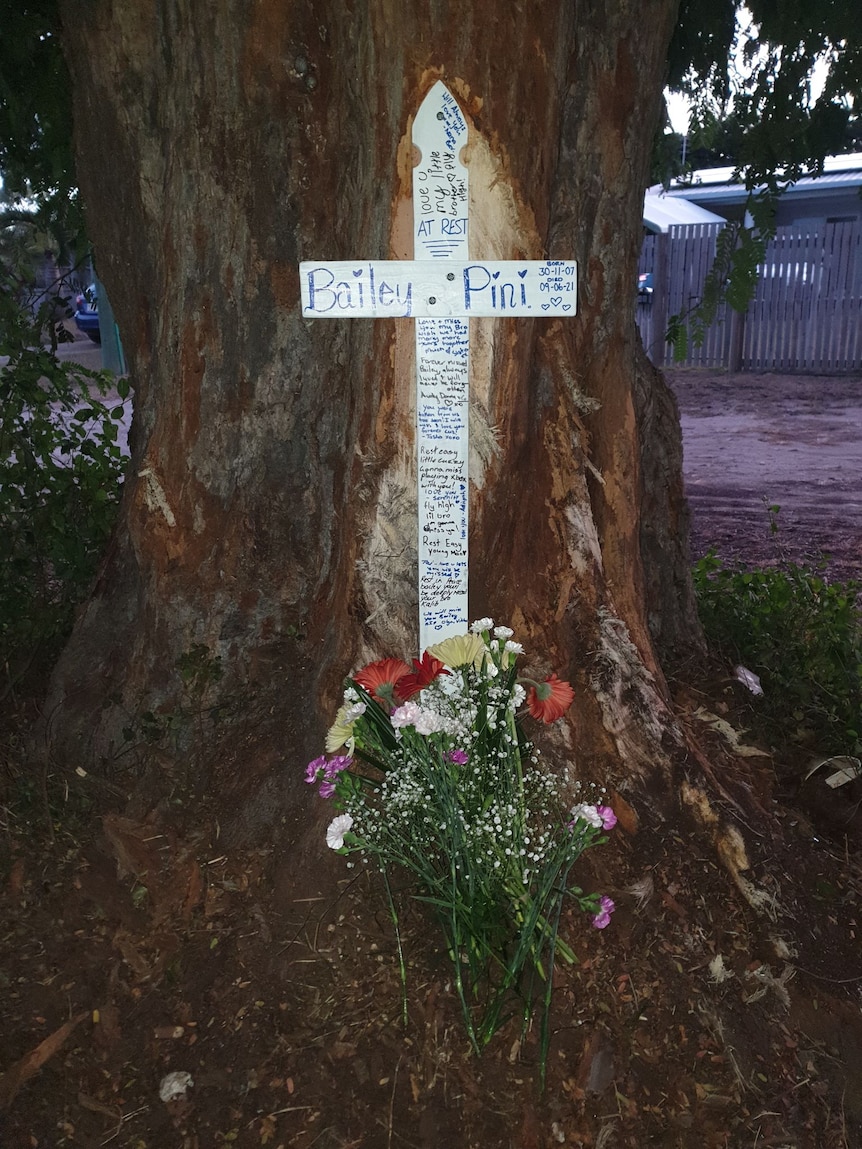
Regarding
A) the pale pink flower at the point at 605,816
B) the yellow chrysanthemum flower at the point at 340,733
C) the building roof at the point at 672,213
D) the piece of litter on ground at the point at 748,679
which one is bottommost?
the piece of litter on ground at the point at 748,679

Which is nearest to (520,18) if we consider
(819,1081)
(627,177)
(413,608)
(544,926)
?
(627,177)

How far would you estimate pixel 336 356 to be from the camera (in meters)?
2.63

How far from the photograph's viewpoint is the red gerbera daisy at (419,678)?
2098mm

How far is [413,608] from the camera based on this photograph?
2363mm

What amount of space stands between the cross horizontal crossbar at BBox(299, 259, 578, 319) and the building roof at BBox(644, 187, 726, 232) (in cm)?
1472

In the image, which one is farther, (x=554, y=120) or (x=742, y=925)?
(x=742, y=925)

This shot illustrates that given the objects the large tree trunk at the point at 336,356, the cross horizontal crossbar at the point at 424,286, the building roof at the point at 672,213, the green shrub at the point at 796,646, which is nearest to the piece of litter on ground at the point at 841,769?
the green shrub at the point at 796,646

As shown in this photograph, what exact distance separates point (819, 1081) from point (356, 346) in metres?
1.92

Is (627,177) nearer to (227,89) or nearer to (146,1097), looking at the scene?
(227,89)

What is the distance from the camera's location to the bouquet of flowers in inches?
78.5

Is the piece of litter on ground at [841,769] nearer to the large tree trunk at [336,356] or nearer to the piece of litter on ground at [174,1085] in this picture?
the large tree trunk at [336,356]

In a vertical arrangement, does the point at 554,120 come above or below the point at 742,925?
above

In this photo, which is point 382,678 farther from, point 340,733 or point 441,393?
point 441,393

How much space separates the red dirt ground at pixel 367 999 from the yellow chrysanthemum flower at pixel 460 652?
60 centimetres
